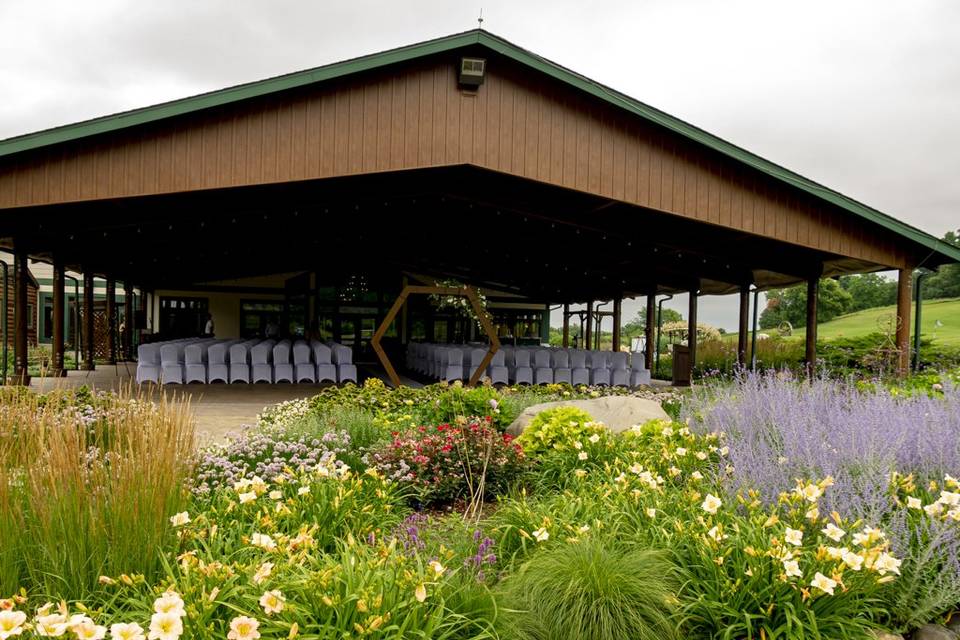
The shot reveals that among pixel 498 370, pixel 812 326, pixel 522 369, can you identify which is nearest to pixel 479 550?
pixel 498 370

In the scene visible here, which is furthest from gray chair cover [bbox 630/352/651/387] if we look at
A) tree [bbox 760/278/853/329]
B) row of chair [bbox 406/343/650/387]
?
tree [bbox 760/278/853/329]

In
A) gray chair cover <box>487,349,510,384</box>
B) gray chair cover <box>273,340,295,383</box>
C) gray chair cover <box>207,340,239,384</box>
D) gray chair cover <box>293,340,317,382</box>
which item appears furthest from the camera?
gray chair cover <box>487,349,510,384</box>

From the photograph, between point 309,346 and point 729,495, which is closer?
point 729,495

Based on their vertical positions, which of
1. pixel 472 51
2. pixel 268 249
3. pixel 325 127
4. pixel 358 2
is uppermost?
pixel 358 2

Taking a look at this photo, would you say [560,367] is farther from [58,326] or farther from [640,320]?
[640,320]

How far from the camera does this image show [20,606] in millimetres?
2168

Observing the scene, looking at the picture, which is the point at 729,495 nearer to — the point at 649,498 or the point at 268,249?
the point at 649,498

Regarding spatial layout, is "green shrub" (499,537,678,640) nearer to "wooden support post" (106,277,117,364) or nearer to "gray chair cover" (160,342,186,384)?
"gray chair cover" (160,342,186,384)

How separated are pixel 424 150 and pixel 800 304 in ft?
143

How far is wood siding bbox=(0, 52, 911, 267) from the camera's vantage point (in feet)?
24.3

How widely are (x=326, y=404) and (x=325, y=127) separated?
12.2 feet

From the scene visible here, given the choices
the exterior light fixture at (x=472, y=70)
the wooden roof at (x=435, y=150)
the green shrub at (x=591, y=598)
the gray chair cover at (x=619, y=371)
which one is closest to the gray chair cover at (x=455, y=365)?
the gray chair cover at (x=619, y=371)

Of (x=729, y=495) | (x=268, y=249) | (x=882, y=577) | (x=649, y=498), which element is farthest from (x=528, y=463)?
(x=268, y=249)

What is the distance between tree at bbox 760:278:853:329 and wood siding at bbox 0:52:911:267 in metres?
38.5
